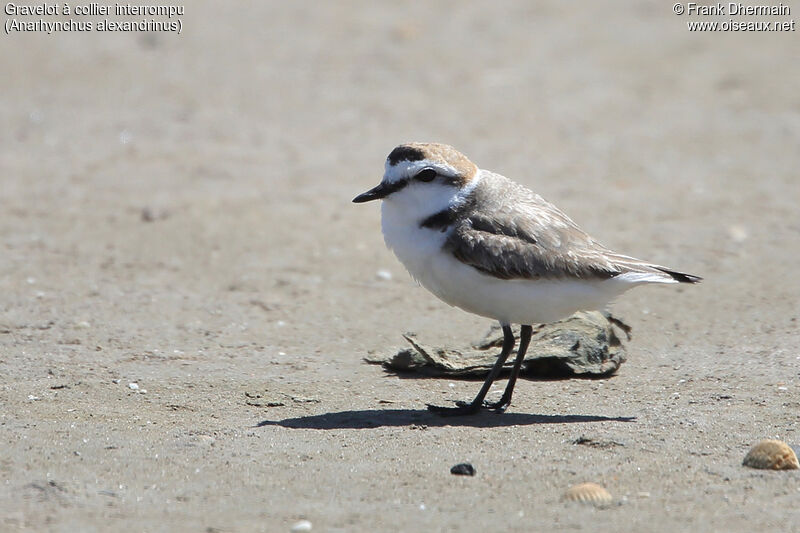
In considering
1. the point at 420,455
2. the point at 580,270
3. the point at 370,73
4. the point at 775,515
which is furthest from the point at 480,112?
the point at 775,515

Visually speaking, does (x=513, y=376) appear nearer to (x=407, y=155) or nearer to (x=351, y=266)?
(x=407, y=155)

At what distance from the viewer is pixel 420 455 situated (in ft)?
17.1

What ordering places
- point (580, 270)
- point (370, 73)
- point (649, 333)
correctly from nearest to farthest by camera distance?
point (580, 270), point (649, 333), point (370, 73)

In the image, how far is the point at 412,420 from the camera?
5.86 meters

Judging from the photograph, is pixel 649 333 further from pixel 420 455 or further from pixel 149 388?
pixel 149 388

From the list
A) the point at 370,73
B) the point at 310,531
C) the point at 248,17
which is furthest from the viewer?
the point at 248,17

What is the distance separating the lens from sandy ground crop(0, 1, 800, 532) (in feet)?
15.7

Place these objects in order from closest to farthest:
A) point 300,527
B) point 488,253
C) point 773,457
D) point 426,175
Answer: point 300,527 → point 773,457 → point 488,253 → point 426,175

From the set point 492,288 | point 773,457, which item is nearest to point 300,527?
point 492,288

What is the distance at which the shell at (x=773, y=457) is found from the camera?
4.88 meters

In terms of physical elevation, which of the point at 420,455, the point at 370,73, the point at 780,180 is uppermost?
the point at 370,73

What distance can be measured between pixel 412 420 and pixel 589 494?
4.81 ft

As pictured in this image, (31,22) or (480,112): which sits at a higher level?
(31,22)

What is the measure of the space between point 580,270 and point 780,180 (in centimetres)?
555
